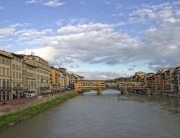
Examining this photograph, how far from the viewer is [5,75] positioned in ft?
119

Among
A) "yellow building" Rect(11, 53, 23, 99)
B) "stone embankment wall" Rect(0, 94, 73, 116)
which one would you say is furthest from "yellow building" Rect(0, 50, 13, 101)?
"stone embankment wall" Rect(0, 94, 73, 116)

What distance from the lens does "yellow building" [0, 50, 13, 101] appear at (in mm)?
35031

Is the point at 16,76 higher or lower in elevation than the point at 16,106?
higher

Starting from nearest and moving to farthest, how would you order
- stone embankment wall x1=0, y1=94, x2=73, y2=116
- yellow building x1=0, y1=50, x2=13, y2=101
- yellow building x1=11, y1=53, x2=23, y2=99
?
stone embankment wall x1=0, y1=94, x2=73, y2=116 → yellow building x1=0, y1=50, x2=13, y2=101 → yellow building x1=11, y1=53, x2=23, y2=99

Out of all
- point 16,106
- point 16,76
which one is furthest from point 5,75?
point 16,106

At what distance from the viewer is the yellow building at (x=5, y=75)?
1379 inches

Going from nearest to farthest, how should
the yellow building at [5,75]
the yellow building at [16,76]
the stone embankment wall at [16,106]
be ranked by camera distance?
the stone embankment wall at [16,106] < the yellow building at [5,75] < the yellow building at [16,76]

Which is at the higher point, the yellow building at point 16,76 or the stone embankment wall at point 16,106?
the yellow building at point 16,76

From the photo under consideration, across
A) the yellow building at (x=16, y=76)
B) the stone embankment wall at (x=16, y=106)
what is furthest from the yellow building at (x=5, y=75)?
the stone embankment wall at (x=16, y=106)

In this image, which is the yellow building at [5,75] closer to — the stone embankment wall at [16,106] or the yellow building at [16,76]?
the yellow building at [16,76]

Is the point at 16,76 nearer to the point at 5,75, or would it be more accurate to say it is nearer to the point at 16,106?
the point at 5,75

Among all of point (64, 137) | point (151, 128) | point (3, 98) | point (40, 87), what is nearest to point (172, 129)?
point (151, 128)

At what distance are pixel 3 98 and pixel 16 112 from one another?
10.7m

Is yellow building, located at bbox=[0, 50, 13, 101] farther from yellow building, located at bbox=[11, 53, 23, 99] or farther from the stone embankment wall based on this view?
the stone embankment wall
